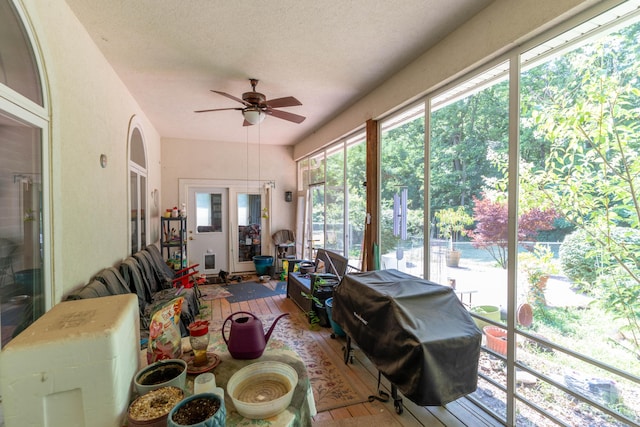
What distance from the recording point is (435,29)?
7.39 feet

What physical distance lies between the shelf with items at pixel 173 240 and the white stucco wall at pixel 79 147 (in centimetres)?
208

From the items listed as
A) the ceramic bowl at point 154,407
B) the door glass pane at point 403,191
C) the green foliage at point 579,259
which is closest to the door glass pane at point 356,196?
the door glass pane at point 403,191

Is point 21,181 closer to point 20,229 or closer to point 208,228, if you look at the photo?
point 20,229

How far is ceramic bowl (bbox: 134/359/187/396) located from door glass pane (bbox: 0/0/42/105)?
1.54 metres

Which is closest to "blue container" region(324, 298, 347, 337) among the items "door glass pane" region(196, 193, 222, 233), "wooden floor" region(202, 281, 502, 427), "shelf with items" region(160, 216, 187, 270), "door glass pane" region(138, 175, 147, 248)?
"wooden floor" region(202, 281, 502, 427)

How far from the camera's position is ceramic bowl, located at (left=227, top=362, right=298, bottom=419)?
0.91m

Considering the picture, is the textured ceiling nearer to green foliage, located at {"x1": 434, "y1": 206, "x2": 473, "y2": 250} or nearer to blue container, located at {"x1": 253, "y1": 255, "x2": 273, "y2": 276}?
green foliage, located at {"x1": 434, "y1": 206, "x2": 473, "y2": 250}

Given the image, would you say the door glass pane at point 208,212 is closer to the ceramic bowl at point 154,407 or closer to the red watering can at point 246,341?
the red watering can at point 246,341

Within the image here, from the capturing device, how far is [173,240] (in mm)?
5395

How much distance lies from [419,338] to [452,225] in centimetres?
122

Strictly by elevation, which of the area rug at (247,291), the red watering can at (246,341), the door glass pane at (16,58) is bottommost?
the area rug at (247,291)

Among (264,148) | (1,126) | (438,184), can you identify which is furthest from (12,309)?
(264,148)

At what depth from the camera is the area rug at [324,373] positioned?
7.59 ft

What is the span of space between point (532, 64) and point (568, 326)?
1642 millimetres
